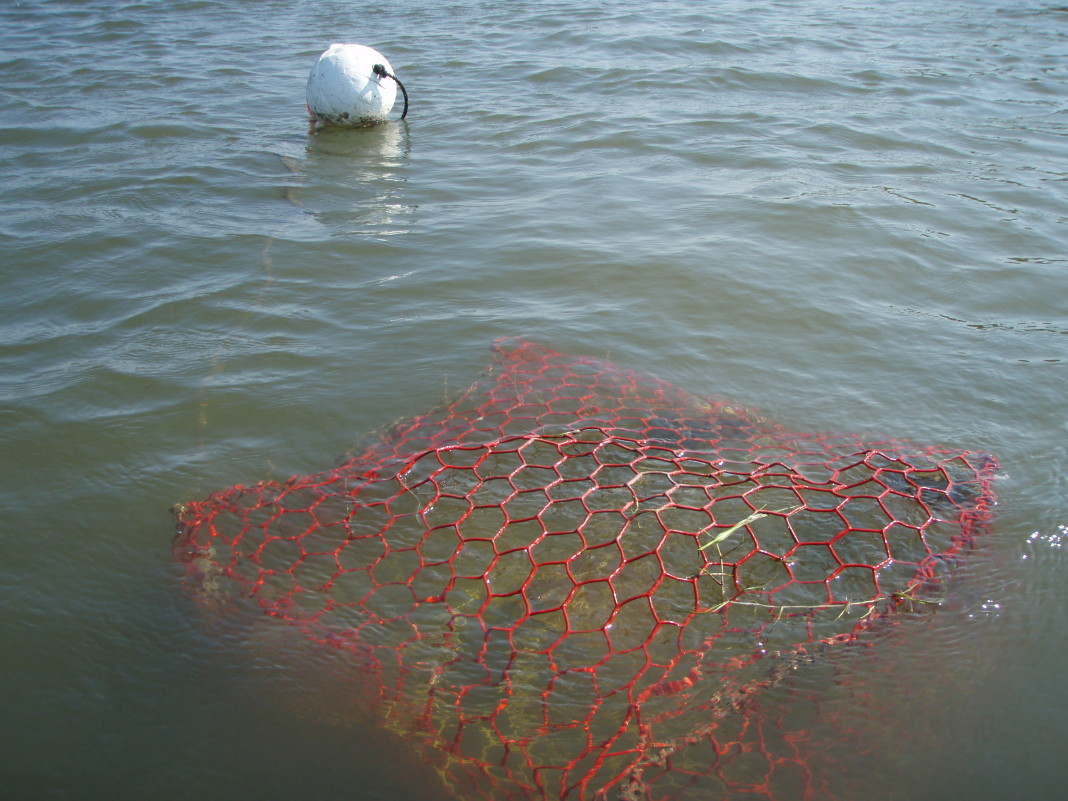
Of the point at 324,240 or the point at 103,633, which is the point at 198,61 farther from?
the point at 103,633

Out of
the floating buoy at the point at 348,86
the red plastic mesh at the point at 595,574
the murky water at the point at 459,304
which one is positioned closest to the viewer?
the red plastic mesh at the point at 595,574

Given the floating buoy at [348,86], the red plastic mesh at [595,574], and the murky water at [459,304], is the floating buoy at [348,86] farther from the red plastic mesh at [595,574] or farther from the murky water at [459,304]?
the red plastic mesh at [595,574]

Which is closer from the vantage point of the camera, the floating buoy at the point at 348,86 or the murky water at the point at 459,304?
the murky water at the point at 459,304

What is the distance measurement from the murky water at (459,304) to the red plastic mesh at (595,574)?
0.20 m

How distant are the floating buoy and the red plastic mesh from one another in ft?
18.5

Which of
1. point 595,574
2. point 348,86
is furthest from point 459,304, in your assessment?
point 348,86

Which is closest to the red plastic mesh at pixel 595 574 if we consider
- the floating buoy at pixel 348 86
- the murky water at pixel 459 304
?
the murky water at pixel 459 304

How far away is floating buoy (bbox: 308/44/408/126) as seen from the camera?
862 centimetres

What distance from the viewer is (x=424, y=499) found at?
3814 millimetres

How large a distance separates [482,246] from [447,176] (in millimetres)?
1774

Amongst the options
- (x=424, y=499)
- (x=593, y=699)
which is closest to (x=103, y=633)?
(x=424, y=499)

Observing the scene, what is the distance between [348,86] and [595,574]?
23.2 ft

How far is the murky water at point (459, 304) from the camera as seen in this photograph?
2834 mm

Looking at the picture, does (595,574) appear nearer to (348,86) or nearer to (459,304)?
(459,304)
